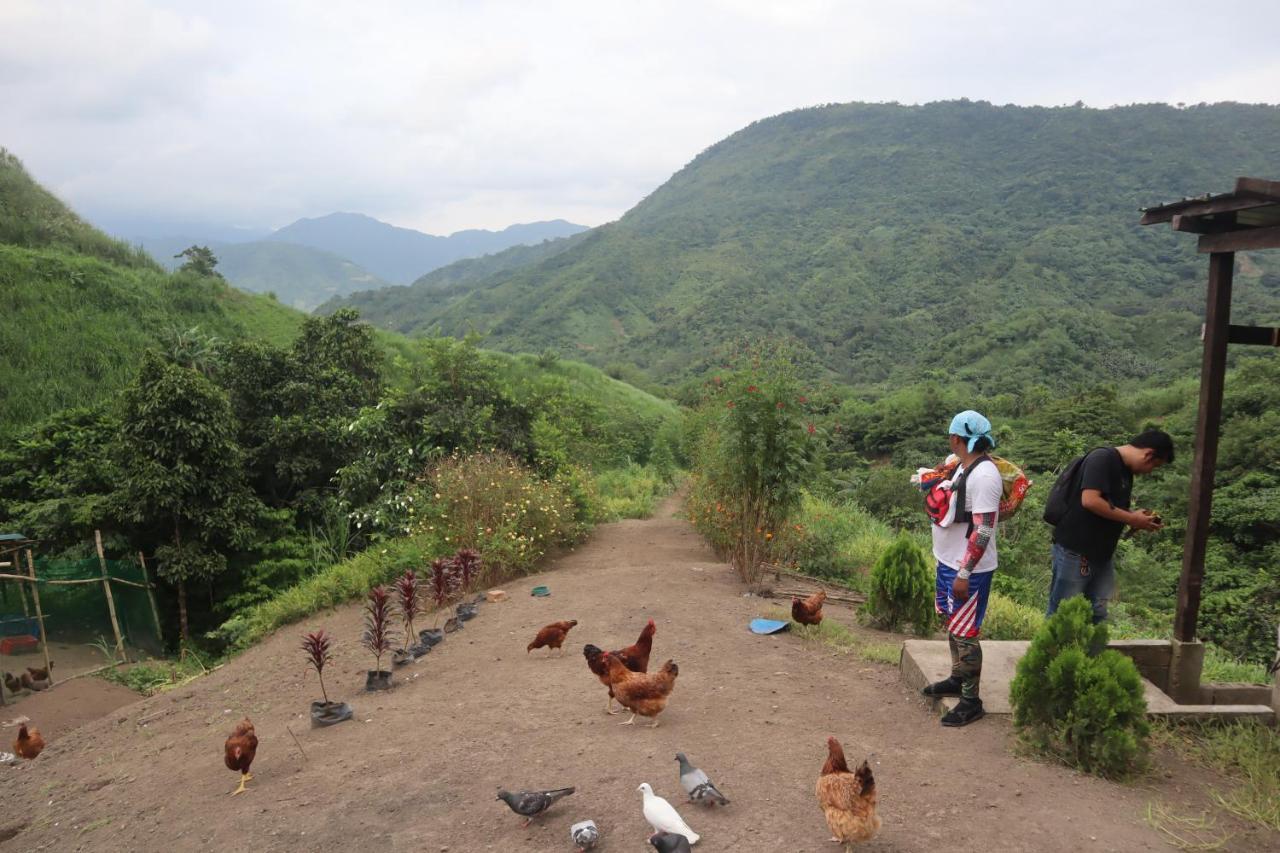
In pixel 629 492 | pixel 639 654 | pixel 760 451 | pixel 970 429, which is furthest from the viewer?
pixel 629 492

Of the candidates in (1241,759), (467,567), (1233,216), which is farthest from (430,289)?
(1241,759)

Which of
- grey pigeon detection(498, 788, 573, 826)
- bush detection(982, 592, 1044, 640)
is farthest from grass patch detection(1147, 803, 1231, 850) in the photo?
bush detection(982, 592, 1044, 640)

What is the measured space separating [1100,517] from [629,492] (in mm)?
13110

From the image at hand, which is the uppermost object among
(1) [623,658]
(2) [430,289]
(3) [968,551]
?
(2) [430,289]

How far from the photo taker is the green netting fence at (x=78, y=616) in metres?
8.21

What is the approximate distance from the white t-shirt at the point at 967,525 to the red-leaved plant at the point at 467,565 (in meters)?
5.35

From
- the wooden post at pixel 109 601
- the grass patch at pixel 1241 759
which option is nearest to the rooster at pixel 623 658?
the grass patch at pixel 1241 759

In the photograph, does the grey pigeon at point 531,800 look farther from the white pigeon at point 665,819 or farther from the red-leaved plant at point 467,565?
the red-leaved plant at point 467,565

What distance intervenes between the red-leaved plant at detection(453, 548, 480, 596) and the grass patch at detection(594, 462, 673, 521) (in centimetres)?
396

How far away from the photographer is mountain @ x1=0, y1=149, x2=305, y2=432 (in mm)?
16516

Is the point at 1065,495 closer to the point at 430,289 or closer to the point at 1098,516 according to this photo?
the point at 1098,516

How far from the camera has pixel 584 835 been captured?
116 inches

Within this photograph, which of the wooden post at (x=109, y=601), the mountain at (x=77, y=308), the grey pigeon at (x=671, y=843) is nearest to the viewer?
the grey pigeon at (x=671, y=843)

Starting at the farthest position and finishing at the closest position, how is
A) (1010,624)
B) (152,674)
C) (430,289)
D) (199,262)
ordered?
(430,289), (199,262), (152,674), (1010,624)
